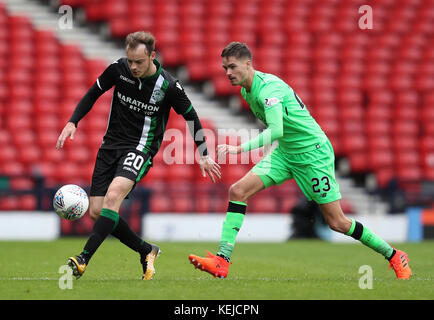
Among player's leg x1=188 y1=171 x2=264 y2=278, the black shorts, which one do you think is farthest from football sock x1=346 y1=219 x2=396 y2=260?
the black shorts

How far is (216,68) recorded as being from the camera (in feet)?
51.8

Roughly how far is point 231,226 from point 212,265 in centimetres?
48

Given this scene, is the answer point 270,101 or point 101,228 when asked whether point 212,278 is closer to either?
point 101,228

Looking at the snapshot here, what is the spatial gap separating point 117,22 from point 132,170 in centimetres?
1097

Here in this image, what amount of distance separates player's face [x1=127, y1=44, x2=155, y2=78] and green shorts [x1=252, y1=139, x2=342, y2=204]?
135 cm

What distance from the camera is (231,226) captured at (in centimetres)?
605

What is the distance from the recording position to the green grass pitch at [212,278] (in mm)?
4914

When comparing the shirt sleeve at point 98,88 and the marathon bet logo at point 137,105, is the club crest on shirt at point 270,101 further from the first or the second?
the shirt sleeve at point 98,88

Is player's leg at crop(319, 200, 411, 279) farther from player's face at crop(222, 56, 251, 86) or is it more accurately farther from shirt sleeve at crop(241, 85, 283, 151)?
player's face at crop(222, 56, 251, 86)

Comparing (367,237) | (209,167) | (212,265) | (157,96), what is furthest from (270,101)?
(367,237)

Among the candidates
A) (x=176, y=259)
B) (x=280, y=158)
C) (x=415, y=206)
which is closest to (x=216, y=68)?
(x=415, y=206)

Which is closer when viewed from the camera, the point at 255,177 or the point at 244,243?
the point at 255,177
